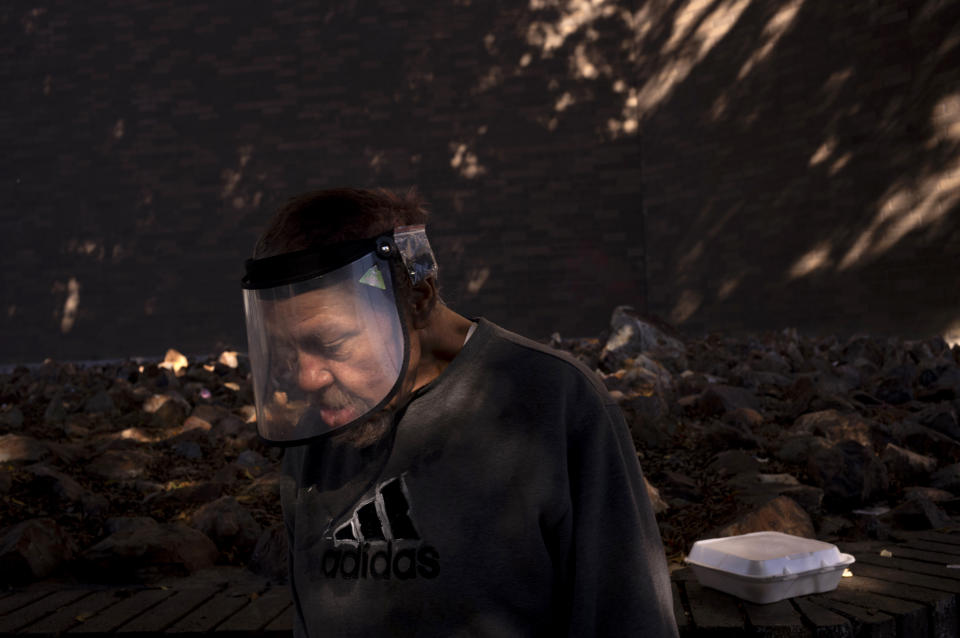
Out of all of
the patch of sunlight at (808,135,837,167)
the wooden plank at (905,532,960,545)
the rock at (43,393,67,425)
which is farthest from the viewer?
the patch of sunlight at (808,135,837,167)

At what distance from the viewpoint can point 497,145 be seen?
10477 mm

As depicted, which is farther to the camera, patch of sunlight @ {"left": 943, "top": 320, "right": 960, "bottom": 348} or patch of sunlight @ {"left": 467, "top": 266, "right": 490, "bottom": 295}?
patch of sunlight @ {"left": 467, "top": 266, "right": 490, "bottom": 295}

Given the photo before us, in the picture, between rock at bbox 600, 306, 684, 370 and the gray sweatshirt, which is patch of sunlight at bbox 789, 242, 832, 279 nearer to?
rock at bbox 600, 306, 684, 370

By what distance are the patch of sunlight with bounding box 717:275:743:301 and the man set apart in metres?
8.62

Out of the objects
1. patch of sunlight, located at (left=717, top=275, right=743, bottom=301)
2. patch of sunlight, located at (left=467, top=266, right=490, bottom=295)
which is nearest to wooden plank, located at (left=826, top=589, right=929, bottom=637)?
patch of sunlight, located at (left=717, top=275, right=743, bottom=301)

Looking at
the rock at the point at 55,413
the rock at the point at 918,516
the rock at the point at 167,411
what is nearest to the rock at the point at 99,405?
the rock at the point at 55,413

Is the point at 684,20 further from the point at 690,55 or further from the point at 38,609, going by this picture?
the point at 38,609

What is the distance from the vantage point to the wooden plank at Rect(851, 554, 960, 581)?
1753mm

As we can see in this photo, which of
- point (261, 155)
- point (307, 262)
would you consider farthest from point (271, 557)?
point (261, 155)

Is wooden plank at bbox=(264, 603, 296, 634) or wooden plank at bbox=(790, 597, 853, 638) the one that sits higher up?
wooden plank at bbox=(790, 597, 853, 638)

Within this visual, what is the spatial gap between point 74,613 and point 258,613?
1.36 feet

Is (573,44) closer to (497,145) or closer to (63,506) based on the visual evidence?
(497,145)

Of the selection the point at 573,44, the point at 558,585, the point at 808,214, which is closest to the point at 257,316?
the point at 558,585

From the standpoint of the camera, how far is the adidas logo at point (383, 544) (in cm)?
110
